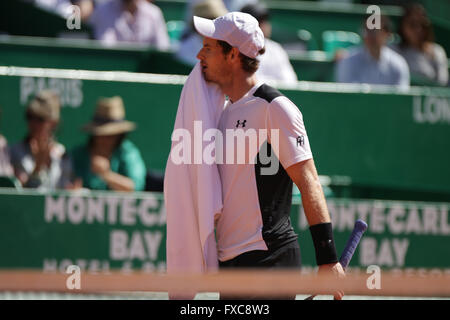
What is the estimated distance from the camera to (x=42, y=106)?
276 inches

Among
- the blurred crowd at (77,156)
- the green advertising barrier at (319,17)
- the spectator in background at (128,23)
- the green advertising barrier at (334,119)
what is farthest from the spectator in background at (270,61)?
the green advertising barrier at (319,17)

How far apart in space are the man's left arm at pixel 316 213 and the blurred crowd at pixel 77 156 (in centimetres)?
332

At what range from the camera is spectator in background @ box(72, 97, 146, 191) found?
6965 millimetres

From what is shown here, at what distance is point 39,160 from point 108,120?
0.59 metres

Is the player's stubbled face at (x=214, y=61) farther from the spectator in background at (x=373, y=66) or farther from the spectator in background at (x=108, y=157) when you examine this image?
the spectator in background at (x=373, y=66)

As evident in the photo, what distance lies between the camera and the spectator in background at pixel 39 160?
6836 millimetres

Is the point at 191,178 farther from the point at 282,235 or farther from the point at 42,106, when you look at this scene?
the point at 42,106

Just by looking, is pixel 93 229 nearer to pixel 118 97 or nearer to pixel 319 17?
pixel 118 97

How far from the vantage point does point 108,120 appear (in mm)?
7055

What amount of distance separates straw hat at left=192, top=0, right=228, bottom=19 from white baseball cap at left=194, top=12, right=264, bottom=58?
3.29 meters

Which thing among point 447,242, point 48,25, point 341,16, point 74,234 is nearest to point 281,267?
point 74,234

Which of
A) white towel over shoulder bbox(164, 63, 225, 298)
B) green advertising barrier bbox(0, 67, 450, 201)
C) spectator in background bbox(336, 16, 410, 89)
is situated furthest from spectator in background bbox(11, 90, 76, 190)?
white towel over shoulder bbox(164, 63, 225, 298)

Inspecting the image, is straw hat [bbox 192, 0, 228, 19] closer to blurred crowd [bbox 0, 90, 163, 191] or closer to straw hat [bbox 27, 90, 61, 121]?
blurred crowd [bbox 0, 90, 163, 191]

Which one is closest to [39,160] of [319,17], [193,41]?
[193,41]
